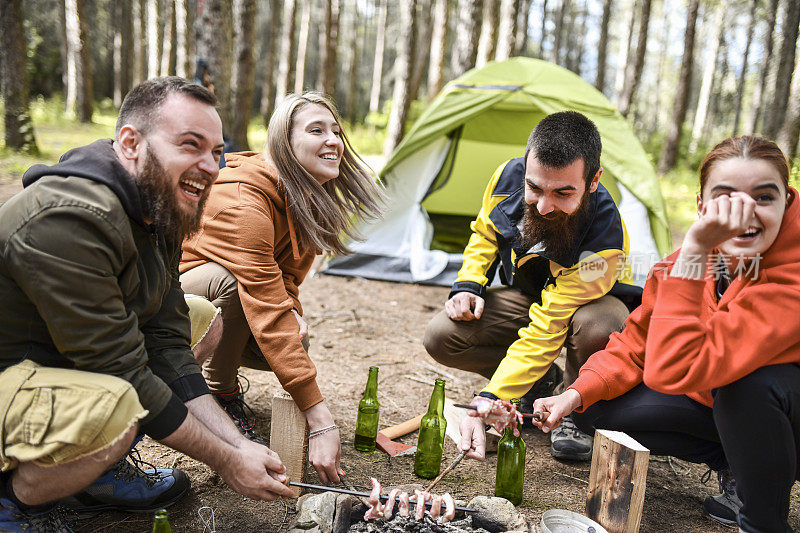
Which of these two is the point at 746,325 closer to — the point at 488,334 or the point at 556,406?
the point at 556,406

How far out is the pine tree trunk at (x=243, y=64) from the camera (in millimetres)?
7461

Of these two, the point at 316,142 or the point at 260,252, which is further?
the point at 316,142

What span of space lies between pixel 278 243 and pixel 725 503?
6.82 feet

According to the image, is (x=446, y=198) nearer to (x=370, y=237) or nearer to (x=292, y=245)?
(x=370, y=237)

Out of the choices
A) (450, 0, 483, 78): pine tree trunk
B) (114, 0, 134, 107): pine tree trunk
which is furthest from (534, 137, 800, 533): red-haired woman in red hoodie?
(114, 0, 134, 107): pine tree trunk

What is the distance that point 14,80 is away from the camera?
27.0 feet

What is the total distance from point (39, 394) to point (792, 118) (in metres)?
9.55

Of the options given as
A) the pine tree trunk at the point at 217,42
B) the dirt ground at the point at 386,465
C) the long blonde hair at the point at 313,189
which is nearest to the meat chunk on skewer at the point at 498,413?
the dirt ground at the point at 386,465

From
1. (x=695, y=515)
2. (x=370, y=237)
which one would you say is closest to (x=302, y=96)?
(x=695, y=515)

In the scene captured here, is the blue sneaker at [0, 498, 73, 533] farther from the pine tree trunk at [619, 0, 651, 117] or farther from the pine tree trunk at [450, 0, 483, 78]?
the pine tree trunk at [619, 0, 651, 117]

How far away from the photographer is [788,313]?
1.80 m

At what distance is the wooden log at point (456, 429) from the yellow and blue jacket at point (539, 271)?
321 mm

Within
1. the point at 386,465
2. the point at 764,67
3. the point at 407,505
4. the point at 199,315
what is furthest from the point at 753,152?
the point at 764,67

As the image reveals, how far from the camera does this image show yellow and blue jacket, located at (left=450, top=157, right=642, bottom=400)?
2.57 metres
